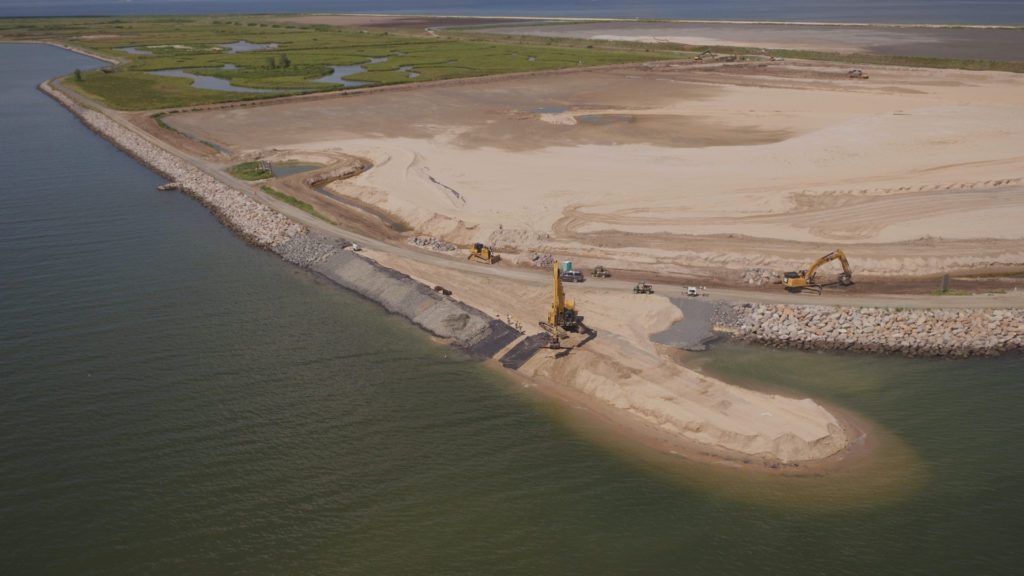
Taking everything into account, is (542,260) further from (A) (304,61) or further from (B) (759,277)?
(A) (304,61)

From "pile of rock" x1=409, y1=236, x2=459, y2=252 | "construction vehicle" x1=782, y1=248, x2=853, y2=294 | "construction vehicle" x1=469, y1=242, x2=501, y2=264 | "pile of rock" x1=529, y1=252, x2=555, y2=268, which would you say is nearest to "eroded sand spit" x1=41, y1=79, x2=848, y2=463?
"pile of rock" x1=409, y1=236, x2=459, y2=252

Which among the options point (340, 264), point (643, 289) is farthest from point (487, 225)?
point (643, 289)

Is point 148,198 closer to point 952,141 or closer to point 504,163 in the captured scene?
point 504,163

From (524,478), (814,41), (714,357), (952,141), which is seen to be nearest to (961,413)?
(714,357)

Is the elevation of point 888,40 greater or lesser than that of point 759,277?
greater

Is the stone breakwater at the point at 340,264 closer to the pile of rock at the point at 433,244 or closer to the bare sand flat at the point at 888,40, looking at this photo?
the pile of rock at the point at 433,244

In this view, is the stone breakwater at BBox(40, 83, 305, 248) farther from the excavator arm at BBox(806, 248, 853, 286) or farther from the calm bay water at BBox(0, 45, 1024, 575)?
the excavator arm at BBox(806, 248, 853, 286)

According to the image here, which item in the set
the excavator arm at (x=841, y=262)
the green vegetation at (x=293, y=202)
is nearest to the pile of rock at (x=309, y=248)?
the green vegetation at (x=293, y=202)
